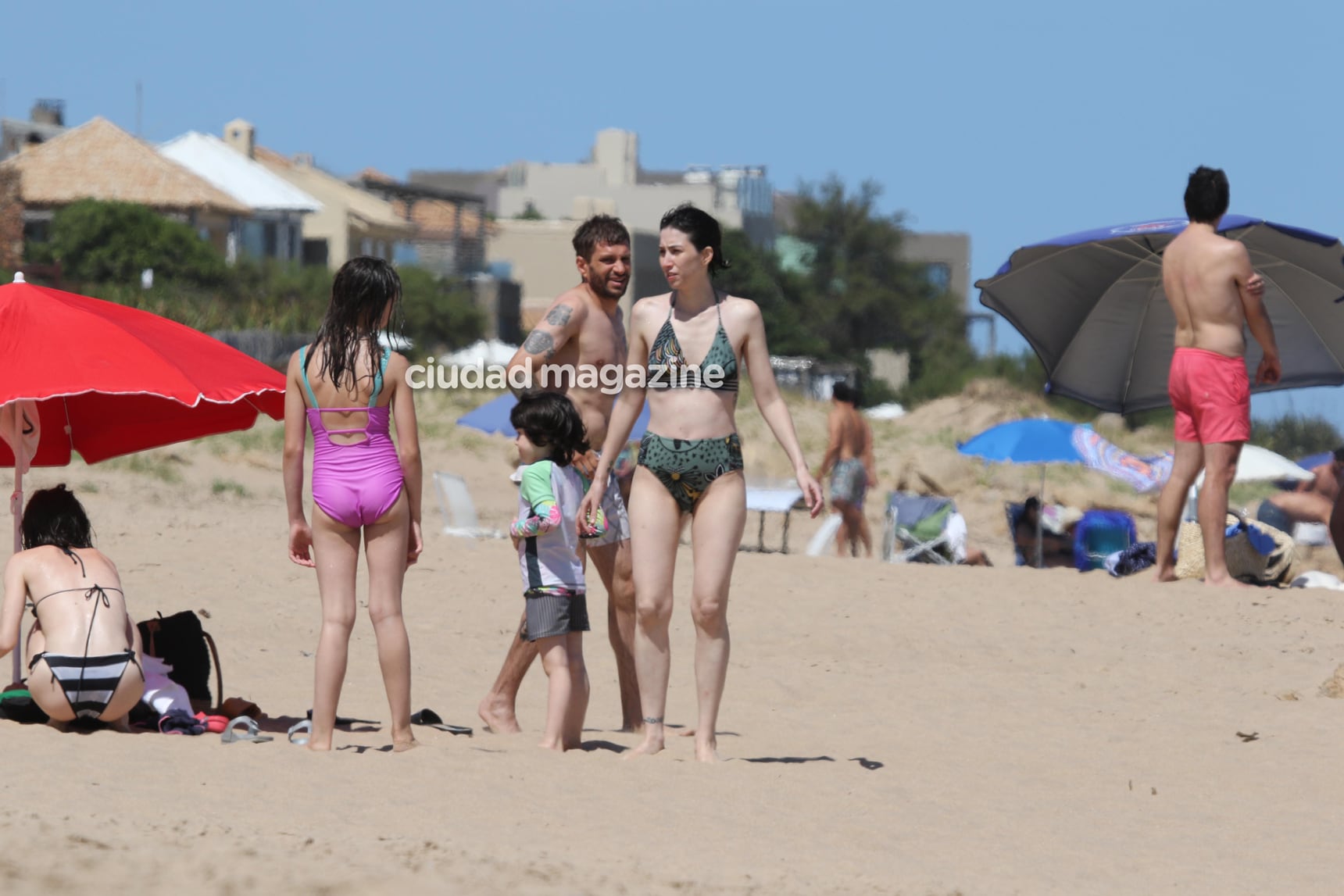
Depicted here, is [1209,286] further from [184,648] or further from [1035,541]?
[184,648]

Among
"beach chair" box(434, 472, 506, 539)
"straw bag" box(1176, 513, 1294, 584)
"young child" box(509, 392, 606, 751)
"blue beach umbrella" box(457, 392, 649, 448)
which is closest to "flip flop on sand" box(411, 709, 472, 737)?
"young child" box(509, 392, 606, 751)

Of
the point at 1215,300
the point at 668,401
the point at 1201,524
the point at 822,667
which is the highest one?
the point at 1215,300

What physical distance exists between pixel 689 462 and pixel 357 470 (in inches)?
42.9

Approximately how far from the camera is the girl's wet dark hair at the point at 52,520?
5945mm

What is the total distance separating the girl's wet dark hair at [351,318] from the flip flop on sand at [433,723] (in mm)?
1505

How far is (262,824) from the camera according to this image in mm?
4297

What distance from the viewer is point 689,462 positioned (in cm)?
567

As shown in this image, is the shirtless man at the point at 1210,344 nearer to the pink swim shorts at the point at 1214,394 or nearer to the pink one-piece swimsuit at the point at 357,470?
the pink swim shorts at the point at 1214,394

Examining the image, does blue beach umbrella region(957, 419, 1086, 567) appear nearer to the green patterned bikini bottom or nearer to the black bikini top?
the green patterned bikini bottom

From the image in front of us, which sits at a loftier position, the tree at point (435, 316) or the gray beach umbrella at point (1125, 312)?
the tree at point (435, 316)

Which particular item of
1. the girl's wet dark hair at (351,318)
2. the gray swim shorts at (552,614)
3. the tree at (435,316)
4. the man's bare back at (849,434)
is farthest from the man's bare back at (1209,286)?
the tree at (435,316)

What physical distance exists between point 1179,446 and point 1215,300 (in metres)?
0.81

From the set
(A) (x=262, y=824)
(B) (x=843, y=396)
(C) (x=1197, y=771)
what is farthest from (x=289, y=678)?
(B) (x=843, y=396)

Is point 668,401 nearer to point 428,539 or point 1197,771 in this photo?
point 1197,771
